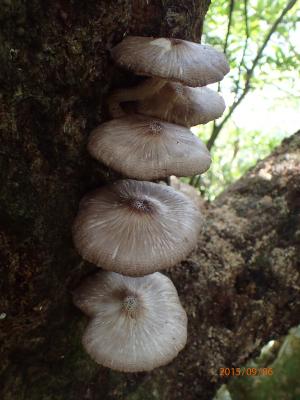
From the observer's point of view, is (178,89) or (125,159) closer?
(125,159)

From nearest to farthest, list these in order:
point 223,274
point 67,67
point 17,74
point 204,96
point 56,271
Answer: point 17,74 → point 67,67 → point 56,271 → point 204,96 → point 223,274

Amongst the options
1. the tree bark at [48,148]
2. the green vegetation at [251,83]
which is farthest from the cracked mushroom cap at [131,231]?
the green vegetation at [251,83]

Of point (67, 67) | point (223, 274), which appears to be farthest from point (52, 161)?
point (223, 274)

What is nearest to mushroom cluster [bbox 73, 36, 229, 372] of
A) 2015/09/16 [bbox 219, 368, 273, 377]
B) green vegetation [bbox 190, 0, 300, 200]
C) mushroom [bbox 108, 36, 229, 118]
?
mushroom [bbox 108, 36, 229, 118]

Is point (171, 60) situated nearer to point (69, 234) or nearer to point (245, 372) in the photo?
point (69, 234)

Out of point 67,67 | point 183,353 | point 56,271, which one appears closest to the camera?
point 67,67

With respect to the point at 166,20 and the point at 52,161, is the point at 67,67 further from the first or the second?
the point at 166,20

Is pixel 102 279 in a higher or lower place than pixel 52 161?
lower
